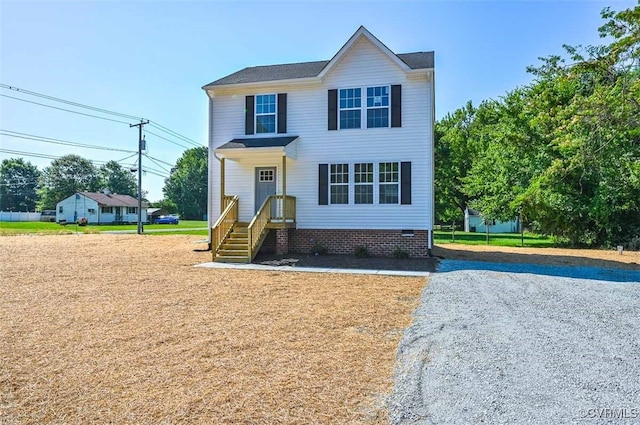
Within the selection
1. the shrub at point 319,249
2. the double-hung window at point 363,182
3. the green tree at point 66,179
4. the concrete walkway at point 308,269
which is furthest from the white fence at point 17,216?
the double-hung window at point 363,182

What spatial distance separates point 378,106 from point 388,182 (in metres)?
2.75

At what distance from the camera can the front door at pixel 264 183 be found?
50.0ft

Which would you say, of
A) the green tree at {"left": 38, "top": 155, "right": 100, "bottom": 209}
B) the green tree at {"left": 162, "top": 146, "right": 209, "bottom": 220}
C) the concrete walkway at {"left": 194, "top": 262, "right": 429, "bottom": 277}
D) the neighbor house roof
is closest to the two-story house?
the concrete walkway at {"left": 194, "top": 262, "right": 429, "bottom": 277}

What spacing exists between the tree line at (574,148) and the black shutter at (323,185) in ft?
26.7

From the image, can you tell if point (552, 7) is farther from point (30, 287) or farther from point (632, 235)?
point (30, 287)

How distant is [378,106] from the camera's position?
14.1 meters

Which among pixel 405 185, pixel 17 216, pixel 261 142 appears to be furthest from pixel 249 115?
pixel 17 216

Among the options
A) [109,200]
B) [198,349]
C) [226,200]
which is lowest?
[198,349]

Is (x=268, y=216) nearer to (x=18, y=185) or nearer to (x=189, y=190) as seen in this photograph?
(x=189, y=190)

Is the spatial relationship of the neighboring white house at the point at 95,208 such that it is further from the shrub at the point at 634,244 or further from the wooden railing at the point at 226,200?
the shrub at the point at 634,244

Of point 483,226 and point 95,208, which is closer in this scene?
point 483,226

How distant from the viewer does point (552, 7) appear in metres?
11.8

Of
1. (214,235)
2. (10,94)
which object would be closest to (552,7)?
(214,235)

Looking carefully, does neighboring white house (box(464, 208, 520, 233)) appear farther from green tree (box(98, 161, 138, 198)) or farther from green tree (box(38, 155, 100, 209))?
green tree (box(38, 155, 100, 209))
